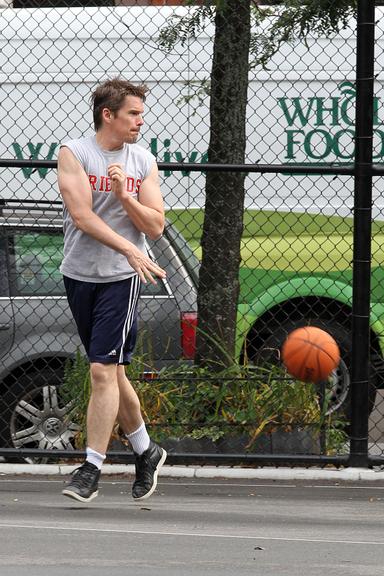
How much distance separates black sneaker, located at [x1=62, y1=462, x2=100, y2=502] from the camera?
21.5 feet

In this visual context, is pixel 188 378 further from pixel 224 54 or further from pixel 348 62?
pixel 348 62

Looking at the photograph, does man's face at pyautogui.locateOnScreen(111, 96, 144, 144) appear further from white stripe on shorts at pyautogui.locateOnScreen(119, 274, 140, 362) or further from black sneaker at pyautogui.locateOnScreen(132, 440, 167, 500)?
black sneaker at pyautogui.locateOnScreen(132, 440, 167, 500)

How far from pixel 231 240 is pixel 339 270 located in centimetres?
247

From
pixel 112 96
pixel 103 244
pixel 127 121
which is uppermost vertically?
pixel 112 96

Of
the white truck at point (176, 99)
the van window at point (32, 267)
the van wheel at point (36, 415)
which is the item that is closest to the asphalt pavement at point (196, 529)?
the van wheel at point (36, 415)

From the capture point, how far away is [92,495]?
662 cm

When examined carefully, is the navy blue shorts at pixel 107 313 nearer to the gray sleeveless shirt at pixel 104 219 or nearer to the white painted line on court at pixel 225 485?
the gray sleeveless shirt at pixel 104 219


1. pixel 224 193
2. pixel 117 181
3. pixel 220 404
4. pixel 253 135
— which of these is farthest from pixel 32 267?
pixel 253 135

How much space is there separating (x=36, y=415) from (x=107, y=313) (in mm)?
2090

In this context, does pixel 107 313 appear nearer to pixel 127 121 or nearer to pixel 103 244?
pixel 103 244

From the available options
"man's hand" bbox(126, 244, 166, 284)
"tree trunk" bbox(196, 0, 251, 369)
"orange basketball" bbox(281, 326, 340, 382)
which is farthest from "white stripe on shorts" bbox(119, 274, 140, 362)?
"tree trunk" bbox(196, 0, 251, 369)

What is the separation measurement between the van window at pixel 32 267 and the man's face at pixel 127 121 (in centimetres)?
222

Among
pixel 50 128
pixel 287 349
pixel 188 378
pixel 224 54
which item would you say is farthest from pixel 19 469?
pixel 50 128

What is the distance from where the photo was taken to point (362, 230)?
7.95m
